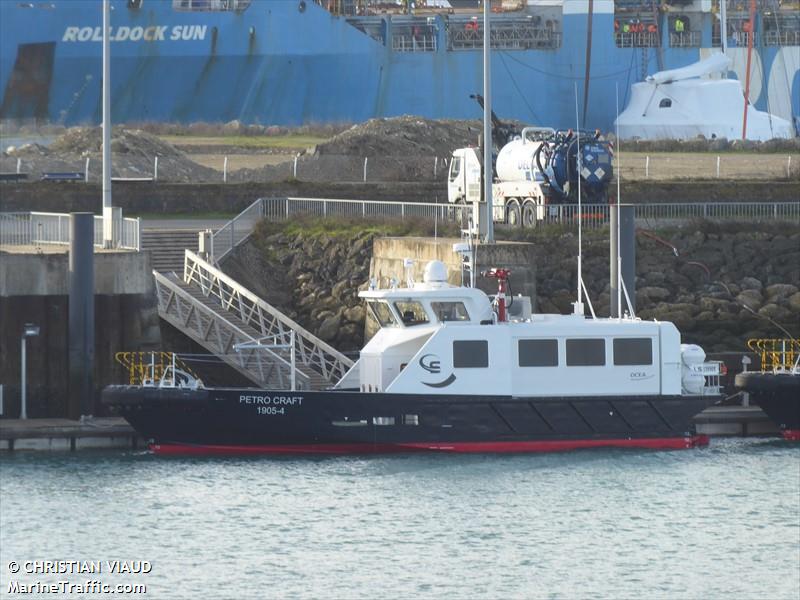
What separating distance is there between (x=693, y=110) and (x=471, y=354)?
136ft

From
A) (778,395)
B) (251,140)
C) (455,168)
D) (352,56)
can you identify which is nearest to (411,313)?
(778,395)

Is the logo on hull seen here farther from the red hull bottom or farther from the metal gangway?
the metal gangway

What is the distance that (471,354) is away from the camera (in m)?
30.8

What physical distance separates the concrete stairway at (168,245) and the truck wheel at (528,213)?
6.68 m

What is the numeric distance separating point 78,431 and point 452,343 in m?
6.11

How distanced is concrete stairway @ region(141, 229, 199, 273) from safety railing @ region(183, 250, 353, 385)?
2.73 ft

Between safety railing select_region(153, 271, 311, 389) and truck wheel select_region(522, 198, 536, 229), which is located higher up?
truck wheel select_region(522, 198, 536, 229)

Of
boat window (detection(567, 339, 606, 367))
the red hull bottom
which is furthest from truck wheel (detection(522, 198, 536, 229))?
the red hull bottom

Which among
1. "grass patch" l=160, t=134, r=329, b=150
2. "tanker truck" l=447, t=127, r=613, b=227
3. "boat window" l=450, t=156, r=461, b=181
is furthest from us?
"grass patch" l=160, t=134, r=329, b=150

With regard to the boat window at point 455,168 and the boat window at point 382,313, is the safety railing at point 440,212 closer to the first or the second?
the boat window at point 455,168

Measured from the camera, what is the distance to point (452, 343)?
101 ft

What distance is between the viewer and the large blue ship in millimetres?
67938

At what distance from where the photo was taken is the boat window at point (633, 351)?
103 ft

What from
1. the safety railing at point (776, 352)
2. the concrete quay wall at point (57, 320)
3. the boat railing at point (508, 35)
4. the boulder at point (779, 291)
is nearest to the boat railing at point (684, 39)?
the boat railing at point (508, 35)
